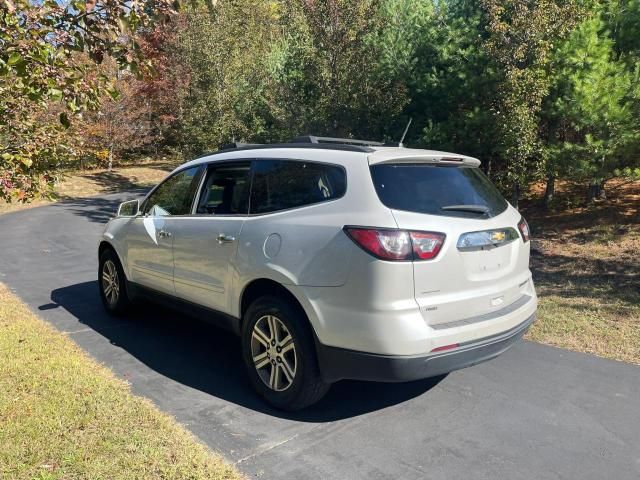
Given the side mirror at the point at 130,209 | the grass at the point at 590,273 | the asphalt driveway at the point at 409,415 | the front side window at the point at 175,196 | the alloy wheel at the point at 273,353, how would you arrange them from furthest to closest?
the side mirror at the point at 130,209 → the grass at the point at 590,273 → the front side window at the point at 175,196 → the alloy wheel at the point at 273,353 → the asphalt driveway at the point at 409,415

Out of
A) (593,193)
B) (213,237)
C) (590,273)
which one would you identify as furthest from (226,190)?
(593,193)

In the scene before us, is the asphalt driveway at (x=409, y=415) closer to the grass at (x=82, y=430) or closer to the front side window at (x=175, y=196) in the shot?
the grass at (x=82, y=430)

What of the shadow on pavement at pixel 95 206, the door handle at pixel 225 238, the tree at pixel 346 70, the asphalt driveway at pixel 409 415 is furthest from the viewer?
the shadow on pavement at pixel 95 206

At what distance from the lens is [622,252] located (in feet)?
31.0

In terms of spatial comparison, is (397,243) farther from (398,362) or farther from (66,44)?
(66,44)

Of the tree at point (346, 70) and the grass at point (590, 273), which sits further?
the tree at point (346, 70)

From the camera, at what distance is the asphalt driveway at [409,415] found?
3236 millimetres

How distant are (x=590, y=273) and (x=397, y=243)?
20.8ft

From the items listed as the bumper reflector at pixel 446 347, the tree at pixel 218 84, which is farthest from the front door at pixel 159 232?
the tree at pixel 218 84

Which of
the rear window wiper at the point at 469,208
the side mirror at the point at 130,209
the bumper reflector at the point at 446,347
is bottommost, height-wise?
the bumper reflector at the point at 446,347

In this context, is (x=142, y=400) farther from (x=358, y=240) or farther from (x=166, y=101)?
(x=166, y=101)

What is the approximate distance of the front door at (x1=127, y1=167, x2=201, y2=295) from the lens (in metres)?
5.12

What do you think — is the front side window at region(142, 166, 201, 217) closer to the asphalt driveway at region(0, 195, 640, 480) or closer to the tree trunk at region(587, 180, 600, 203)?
the asphalt driveway at region(0, 195, 640, 480)

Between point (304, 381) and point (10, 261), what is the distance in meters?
8.18
